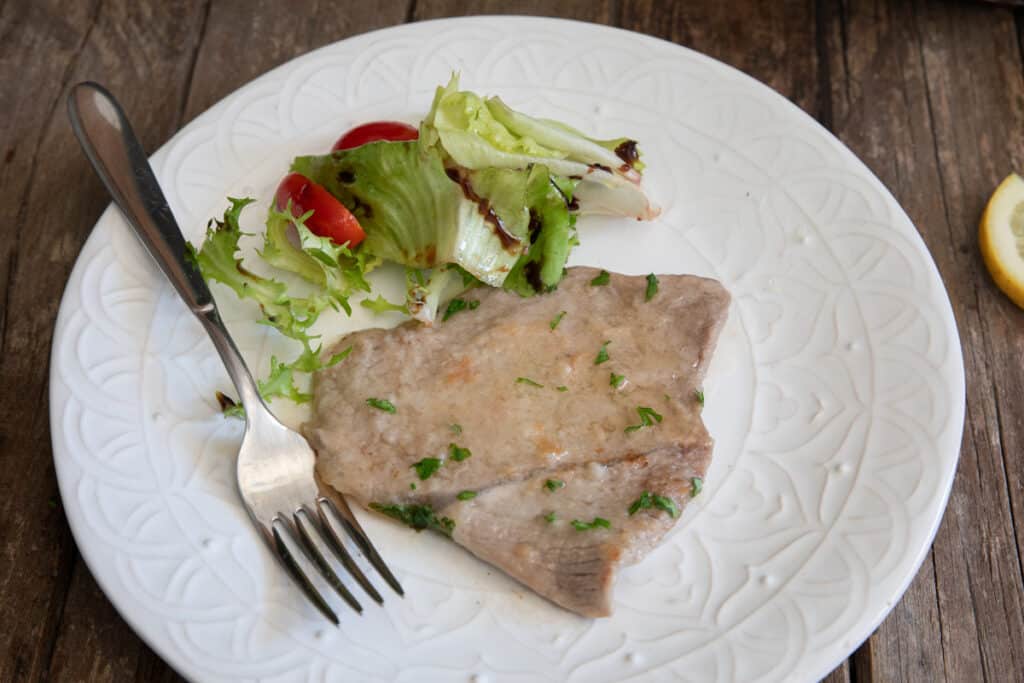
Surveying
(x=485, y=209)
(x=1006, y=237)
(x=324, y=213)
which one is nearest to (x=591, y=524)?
(x=485, y=209)

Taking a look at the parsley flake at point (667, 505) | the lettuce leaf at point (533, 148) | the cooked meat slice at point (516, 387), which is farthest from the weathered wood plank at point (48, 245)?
the parsley flake at point (667, 505)

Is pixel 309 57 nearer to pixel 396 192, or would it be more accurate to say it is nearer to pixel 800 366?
pixel 396 192

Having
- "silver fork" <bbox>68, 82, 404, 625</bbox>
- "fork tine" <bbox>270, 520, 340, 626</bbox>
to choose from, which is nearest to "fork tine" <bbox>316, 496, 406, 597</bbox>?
"silver fork" <bbox>68, 82, 404, 625</bbox>

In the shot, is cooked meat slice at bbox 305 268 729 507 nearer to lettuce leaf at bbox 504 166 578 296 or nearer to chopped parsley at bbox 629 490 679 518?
lettuce leaf at bbox 504 166 578 296

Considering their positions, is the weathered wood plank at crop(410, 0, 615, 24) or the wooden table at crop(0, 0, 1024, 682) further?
the weathered wood plank at crop(410, 0, 615, 24)

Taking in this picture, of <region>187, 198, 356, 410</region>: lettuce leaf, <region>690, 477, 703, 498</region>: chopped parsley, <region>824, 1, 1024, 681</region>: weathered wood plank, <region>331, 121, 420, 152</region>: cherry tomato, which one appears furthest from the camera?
<region>331, 121, 420, 152</region>: cherry tomato

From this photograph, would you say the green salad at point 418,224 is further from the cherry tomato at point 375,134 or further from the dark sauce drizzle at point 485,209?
the cherry tomato at point 375,134

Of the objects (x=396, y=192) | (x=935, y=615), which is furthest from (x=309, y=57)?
(x=935, y=615)
